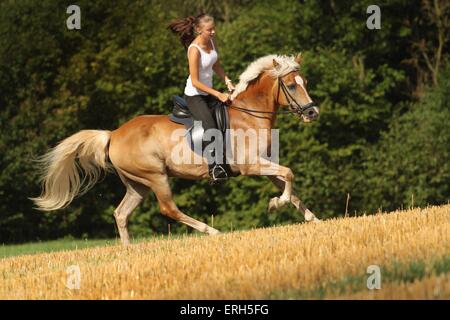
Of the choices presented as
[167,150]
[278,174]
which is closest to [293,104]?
[278,174]

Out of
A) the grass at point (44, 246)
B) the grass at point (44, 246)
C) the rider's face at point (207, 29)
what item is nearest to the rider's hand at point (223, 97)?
the rider's face at point (207, 29)

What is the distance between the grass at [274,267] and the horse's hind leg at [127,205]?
134 cm

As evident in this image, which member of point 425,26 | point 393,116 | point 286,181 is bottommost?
point 286,181

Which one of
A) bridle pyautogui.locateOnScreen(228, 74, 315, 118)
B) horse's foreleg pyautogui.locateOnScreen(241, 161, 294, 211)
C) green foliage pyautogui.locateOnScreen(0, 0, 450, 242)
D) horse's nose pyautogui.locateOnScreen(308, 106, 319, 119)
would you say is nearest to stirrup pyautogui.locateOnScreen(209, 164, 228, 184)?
horse's foreleg pyautogui.locateOnScreen(241, 161, 294, 211)

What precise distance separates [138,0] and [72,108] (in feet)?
11.8

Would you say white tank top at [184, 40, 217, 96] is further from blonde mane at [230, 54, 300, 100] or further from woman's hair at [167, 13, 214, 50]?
blonde mane at [230, 54, 300, 100]

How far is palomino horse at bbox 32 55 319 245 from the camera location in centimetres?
1218

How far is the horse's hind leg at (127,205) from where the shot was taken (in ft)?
43.2

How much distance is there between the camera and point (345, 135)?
23469 mm

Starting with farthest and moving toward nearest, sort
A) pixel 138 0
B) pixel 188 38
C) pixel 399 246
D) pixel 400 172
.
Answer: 1. pixel 138 0
2. pixel 400 172
3. pixel 188 38
4. pixel 399 246
